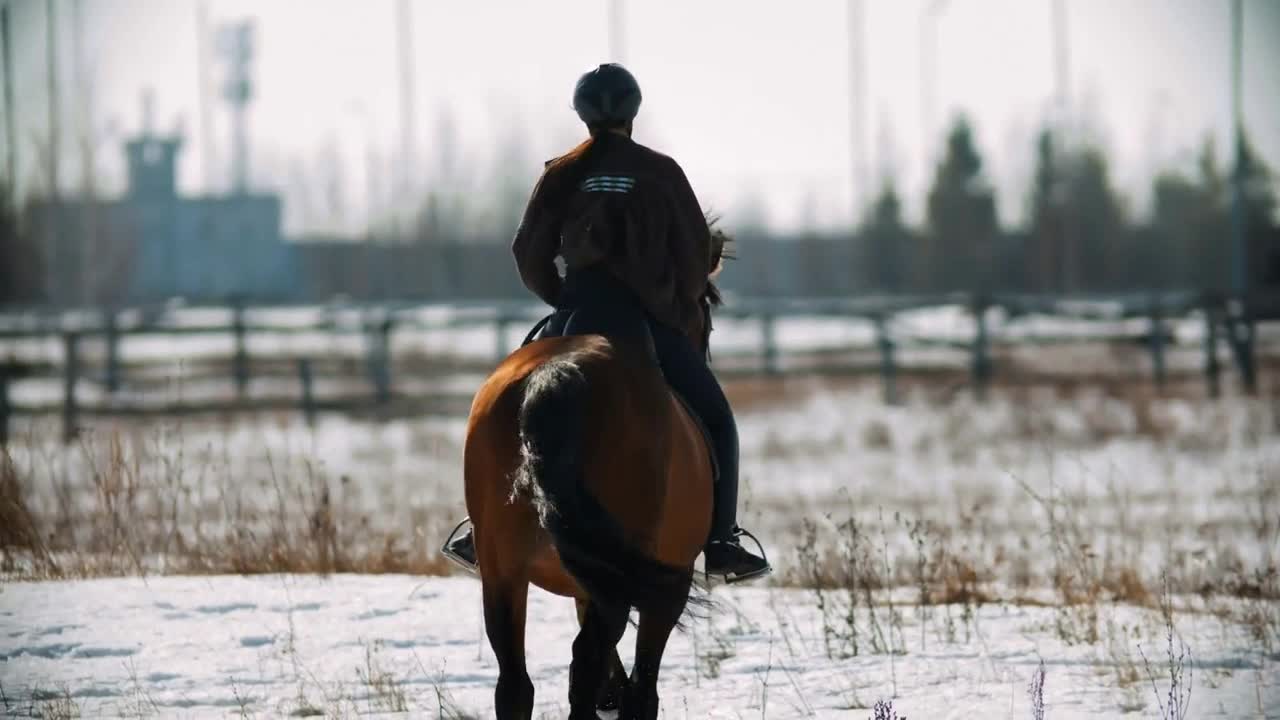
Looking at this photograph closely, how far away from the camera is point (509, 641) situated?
4859 millimetres

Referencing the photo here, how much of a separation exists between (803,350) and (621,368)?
30988 mm

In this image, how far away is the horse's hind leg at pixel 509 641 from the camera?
4.84m

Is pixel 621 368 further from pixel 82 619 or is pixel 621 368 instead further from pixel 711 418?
pixel 82 619

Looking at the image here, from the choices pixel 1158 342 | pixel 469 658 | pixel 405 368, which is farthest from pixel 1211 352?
pixel 469 658

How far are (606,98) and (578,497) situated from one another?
1707mm

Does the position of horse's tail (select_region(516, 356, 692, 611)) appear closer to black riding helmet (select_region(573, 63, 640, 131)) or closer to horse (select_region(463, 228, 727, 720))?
horse (select_region(463, 228, 727, 720))

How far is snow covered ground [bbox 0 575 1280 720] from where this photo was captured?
244 inches

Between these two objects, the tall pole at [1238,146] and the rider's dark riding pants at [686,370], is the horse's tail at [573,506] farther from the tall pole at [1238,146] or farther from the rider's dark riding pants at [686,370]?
the tall pole at [1238,146]

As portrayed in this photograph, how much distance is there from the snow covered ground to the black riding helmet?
1.81 metres

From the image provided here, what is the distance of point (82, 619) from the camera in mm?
7652

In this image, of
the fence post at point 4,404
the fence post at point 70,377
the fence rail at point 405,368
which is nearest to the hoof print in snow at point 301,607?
the fence rail at point 405,368

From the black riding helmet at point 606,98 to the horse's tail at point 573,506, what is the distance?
129 centimetres

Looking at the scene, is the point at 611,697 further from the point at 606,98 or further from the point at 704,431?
the point at 606,98

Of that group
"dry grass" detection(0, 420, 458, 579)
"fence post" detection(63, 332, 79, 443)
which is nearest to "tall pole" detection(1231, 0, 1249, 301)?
"fence post" detection(63, 332, 79, 443)
